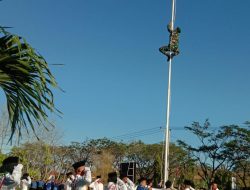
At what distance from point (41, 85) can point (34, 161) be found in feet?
153

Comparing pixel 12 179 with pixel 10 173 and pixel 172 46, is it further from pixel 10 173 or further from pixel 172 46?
pixel 172 46

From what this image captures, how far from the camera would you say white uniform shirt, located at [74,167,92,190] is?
11836 mm

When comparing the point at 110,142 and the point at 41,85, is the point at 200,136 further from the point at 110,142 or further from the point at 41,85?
the point at 41,85

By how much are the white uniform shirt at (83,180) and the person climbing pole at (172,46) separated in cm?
2242

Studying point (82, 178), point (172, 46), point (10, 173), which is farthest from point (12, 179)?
point (172, 46)

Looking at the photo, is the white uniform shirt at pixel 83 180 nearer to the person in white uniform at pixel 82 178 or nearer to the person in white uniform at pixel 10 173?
the person in white uniform at pixel 82 178

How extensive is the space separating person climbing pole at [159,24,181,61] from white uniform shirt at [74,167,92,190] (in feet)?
73.6

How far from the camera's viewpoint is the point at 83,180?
1205 cm

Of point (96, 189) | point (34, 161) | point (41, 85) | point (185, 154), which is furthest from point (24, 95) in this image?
point (185, 154)

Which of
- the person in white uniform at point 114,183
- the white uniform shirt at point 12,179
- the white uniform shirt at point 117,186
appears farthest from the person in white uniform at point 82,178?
the white uniform shirt at point 117,186

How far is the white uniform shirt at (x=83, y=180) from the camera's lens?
11.8 meters

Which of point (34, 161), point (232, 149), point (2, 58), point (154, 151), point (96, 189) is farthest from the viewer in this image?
point (154, 151)

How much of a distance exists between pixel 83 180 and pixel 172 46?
75.3 ft

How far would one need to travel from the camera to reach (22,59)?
5.27 metres
